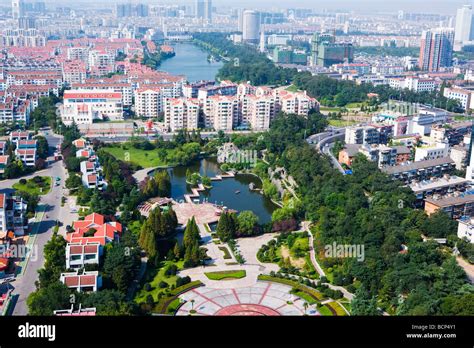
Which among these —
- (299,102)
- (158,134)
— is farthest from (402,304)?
(299,102)

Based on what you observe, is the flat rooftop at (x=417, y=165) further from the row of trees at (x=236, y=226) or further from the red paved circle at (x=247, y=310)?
the red paved circle at (x=247, y=310)

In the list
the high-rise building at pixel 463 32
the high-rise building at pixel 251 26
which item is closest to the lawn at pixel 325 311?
the high-rise building at pixel 463 32

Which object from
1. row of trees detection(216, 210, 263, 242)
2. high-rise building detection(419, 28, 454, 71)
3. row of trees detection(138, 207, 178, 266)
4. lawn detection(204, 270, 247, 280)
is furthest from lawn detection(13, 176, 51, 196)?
high-rise building detection(419, 28, 454, 71)

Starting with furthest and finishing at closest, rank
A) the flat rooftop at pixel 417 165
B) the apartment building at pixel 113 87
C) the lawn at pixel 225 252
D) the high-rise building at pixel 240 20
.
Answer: the high-rise building at pixel 240 20 → the apartment building at pixel 113 87 → the flat rooftop at pixel 417 165 → the lawn at pixel 225 252

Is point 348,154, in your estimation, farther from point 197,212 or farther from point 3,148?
point 3,148

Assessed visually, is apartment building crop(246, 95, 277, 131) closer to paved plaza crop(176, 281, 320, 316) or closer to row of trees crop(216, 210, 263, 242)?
row of trees crop(216, 210, 263, 242)

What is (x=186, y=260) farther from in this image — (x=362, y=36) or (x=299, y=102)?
(x=362, y=36)
